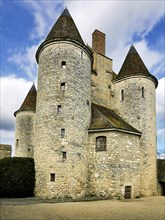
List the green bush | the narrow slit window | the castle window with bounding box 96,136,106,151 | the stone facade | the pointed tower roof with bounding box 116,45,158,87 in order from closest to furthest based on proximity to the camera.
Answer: the green bush
the narrow slit window
the castle window with bounding box 96,136,106,151
the pointed tower roof with bounding box 116,45,158,87
the stone facade

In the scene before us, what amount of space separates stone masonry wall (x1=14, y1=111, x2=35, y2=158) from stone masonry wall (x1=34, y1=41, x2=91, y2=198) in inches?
248

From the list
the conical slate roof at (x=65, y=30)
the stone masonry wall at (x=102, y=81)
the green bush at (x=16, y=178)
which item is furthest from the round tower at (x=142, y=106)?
the green bush at (x=16, y=178)

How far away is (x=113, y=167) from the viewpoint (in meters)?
18.6

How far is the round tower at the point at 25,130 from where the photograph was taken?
25156 millimetres

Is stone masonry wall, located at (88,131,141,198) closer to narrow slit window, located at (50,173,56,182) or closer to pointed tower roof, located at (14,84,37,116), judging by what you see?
narrow slit window, located at (50,173,56,182)

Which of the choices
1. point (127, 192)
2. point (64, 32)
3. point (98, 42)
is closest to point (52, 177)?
point (127, 192)

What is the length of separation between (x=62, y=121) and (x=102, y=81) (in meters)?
7.97

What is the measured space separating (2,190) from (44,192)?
265 cm

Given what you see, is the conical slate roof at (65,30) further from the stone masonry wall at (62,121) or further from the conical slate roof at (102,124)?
the conical slate roof at (102,124)

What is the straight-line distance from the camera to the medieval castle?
18.0m

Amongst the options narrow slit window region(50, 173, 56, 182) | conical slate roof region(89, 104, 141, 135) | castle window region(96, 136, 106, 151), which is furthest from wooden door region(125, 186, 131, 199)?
narrow slit window region(50, 173, 56, 182)

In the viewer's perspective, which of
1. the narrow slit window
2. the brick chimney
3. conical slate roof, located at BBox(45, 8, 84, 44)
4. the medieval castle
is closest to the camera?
the narrow slit window

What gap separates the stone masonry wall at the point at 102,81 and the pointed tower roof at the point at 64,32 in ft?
14.9

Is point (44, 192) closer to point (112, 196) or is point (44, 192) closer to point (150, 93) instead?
point (112, 196)
